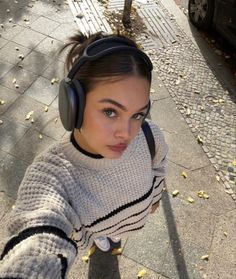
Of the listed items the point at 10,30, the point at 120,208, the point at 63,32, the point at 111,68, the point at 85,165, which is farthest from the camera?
the point at 63,32

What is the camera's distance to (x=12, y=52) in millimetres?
5570

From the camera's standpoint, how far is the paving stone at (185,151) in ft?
14.5

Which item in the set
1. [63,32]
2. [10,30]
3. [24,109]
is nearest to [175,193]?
[24,109]

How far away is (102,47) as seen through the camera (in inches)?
65.0

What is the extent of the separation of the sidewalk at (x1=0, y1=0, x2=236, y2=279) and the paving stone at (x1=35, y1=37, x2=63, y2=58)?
17 millimetres

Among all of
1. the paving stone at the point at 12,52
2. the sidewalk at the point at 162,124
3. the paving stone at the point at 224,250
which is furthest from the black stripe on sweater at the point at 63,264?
the paving stone at the point at 12,52

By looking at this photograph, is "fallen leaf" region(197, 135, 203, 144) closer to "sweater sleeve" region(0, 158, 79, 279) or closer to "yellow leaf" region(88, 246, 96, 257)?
"yellow leaf" region(88, 246, 96, 257)

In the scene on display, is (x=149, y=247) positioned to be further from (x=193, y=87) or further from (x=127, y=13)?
(x=127, y=13)

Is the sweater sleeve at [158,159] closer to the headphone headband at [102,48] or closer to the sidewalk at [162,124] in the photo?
the headphone headband at [102,48]

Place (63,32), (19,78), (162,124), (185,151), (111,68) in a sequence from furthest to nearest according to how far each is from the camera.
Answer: (63,32) → (19,78) → (162,124) → (185,151) → (111,68)

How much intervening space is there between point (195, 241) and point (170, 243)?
284 millimetres

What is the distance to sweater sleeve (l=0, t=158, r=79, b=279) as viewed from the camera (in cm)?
136

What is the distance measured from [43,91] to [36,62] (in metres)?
0.72

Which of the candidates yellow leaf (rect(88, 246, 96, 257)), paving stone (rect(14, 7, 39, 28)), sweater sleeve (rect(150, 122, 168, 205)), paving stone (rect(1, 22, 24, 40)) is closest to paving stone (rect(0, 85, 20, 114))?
paving stone (rect(1, 22, 24, 40))
